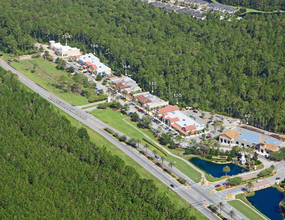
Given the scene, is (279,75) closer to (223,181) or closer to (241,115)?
(241,115)

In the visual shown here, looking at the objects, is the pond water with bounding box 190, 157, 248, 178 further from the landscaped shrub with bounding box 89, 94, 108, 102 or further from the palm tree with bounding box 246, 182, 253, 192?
the landscaped shrub with bounding box 89, 94, 108, 102

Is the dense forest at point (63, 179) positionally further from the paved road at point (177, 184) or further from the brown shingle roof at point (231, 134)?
the brown shingle roof at point (231, 134)

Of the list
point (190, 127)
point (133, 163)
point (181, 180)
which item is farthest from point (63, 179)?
point (190, 127)

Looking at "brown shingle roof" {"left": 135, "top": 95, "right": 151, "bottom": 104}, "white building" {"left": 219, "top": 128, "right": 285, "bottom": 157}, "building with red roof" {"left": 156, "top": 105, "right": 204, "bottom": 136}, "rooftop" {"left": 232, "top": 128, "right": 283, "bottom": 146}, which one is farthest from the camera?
"brown shingle roof" {"left": 135, "top": 95, "right": 151, "bottom": 104}

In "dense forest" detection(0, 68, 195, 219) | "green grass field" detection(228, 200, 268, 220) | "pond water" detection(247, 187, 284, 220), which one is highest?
"dense forest" detection(0, 68, 195, 219)

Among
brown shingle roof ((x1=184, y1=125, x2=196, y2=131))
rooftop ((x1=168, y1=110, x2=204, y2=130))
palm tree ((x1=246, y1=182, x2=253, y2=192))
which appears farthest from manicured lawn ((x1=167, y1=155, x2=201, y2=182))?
rooftop ((x1=168, y1=110, x2=204, y2=130))

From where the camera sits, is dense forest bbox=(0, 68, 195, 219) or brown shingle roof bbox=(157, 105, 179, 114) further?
brown shingle roof bbox=(157, 105, 179, 114)
